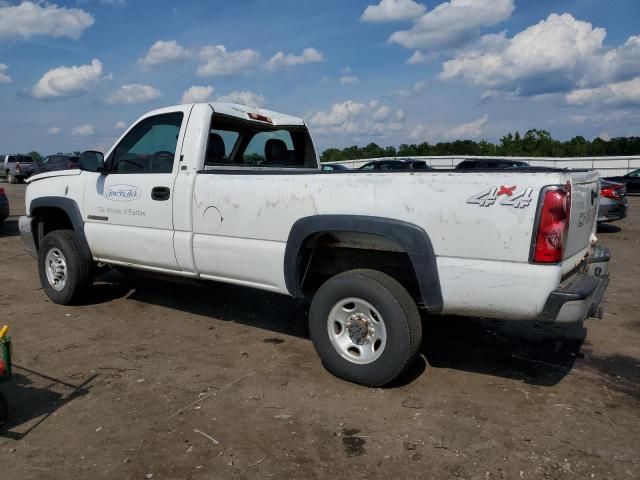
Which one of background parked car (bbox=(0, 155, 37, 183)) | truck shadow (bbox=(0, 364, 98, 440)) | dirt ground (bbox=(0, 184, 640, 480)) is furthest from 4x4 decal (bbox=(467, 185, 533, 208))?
background parked car (bbox=(0, 155, 37, 183))

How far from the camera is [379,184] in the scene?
144 inches

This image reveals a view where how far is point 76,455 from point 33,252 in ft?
13.1

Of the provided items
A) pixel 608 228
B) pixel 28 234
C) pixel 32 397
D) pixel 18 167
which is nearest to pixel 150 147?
pixel 28 234

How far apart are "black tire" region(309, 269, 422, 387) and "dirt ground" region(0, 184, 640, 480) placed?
0.49 ft

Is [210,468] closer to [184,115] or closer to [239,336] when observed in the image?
[239,336]

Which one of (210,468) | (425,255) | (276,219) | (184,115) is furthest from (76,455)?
(184,115)

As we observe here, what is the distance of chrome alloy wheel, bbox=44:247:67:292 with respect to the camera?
19.1ft

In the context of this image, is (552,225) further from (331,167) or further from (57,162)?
(57,162)

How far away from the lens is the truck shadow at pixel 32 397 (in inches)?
131

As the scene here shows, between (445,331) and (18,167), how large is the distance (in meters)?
33.0

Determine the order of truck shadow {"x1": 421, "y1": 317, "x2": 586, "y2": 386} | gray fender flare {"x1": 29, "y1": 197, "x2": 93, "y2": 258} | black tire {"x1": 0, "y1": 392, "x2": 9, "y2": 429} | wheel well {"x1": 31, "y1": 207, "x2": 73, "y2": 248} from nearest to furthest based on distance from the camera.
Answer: black tire {"x1": 0, "y1": 392, "x2": 9, "y2": 429}, truck shadow {"x1": 421, "y1": 317, "x2": 586, "y2": 386}, gray fender flare {"x1": 29, "y1": 197, "x2": 93, "y2": 258}, wheel well {"x1": 31, "y1": 207, "x2": 73, "y2": 248}

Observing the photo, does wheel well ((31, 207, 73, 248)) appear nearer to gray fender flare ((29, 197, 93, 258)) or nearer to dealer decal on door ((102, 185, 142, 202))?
gray fender flare ((29, 197, 93, 258))

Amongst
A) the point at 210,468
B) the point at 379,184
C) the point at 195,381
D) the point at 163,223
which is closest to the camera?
the point at 210,468

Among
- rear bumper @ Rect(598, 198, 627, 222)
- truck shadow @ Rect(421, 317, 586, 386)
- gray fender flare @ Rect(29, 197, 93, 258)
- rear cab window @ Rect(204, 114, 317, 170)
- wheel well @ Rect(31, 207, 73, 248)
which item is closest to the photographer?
truck shadow @ Rect(421, 317, 586, 386)
